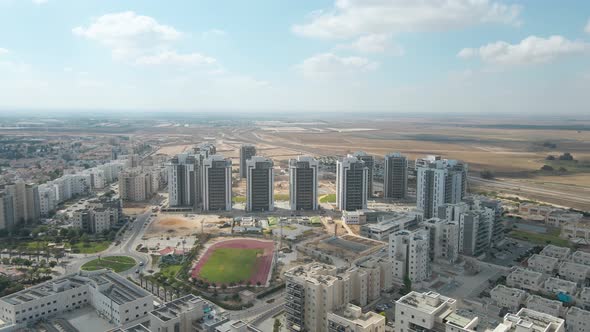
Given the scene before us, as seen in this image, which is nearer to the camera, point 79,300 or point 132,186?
point 79,300

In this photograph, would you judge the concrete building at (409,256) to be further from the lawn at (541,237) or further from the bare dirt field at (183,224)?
the bare dirt field at (183,224)

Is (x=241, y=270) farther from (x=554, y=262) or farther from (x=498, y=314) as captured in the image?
(x=554, y=262)

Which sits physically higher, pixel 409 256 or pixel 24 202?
pixel 24 202

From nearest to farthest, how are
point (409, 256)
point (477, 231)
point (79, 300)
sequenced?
point (79, 300), point (409, 256), point (477, 231)

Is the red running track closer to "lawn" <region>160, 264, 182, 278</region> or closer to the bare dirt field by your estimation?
"lawn" <region>160, 264, 182, 278</region>

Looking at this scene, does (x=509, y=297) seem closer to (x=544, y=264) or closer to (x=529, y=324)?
(x=544, y=264)

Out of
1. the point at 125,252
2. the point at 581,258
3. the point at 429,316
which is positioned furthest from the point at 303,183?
the point at 429,316

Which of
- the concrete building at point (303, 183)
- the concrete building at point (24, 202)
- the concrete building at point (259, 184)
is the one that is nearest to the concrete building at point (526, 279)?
the concrete building at point (303, 183)
